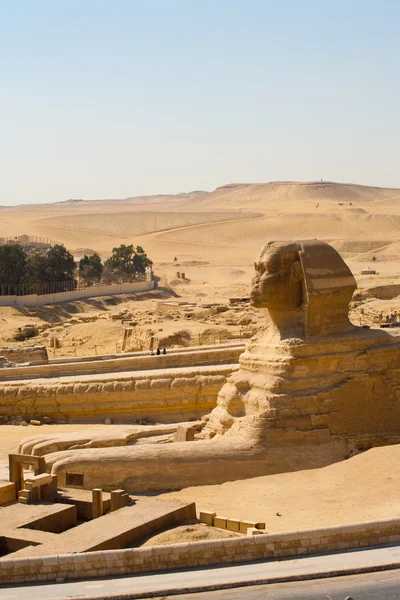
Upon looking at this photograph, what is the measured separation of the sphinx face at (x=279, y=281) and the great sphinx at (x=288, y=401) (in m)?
0.01

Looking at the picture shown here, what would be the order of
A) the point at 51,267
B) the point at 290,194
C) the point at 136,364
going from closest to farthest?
the point at 136,364, the point at 51,267, the point at 290,194

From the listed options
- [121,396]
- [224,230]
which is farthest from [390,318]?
[224,230]

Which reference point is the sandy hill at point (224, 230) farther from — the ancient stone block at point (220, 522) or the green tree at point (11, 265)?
the ancient stone block at point (220, 522)

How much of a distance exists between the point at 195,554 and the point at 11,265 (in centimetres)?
2899

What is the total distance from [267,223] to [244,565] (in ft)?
263

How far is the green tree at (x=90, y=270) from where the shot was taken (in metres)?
43.2

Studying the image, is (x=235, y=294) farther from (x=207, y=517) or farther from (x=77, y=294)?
(x=207, y=517)

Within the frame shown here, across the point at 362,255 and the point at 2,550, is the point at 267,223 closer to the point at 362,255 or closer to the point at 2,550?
the point at 362,255

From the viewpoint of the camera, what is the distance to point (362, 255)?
5706 cm

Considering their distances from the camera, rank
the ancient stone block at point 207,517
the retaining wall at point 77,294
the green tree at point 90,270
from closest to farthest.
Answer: the ancient stone block at point 207,517 → the retaining wall at point 77,294 → the green tree at point 90,270

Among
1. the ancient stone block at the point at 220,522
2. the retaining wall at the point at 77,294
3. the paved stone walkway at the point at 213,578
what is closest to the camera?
the paved stone walkway at the point at 213,578

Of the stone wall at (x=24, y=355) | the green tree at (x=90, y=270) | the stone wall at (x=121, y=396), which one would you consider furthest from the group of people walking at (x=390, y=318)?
the green tree at (x=90, y=270)

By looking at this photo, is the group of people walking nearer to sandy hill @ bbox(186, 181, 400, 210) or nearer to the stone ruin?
the stone ruin

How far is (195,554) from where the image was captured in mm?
8875
